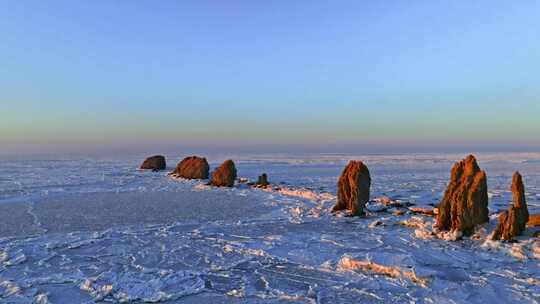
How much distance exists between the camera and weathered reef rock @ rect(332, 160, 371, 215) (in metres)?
20.0

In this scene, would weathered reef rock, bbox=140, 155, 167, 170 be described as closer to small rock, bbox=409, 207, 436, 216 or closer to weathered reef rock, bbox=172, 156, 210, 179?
weathered reef rock, bbox=172, 156, 210, 179

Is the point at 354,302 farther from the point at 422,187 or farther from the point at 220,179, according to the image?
the point at 220,179

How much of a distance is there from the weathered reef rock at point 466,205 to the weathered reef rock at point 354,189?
4.86m

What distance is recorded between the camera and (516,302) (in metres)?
8.65

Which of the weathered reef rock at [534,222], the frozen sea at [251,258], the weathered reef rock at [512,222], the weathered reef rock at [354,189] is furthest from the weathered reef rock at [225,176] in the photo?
the weathered reef rock at [512,222]

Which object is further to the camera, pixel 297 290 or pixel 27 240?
pixel 27 240

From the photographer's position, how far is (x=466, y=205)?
1494cm

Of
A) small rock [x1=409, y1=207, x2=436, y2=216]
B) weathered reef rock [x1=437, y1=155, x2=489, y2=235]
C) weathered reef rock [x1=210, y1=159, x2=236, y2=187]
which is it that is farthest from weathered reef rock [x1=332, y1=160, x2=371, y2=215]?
weathered reef rock [x1=210, y1=159, x2=236, y2=187]

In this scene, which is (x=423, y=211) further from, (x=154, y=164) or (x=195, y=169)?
(x=154, y=164)

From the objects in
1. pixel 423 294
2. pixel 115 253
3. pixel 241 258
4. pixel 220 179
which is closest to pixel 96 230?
pixel 115 253

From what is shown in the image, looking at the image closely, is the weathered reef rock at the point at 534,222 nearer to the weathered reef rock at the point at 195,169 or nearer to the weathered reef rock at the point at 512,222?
the weathered reef rock at the point at 512,222

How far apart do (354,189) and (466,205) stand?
6.14m

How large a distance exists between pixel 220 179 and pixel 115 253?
22.7 m

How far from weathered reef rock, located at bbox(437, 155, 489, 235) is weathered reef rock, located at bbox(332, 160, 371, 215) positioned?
191 inches
